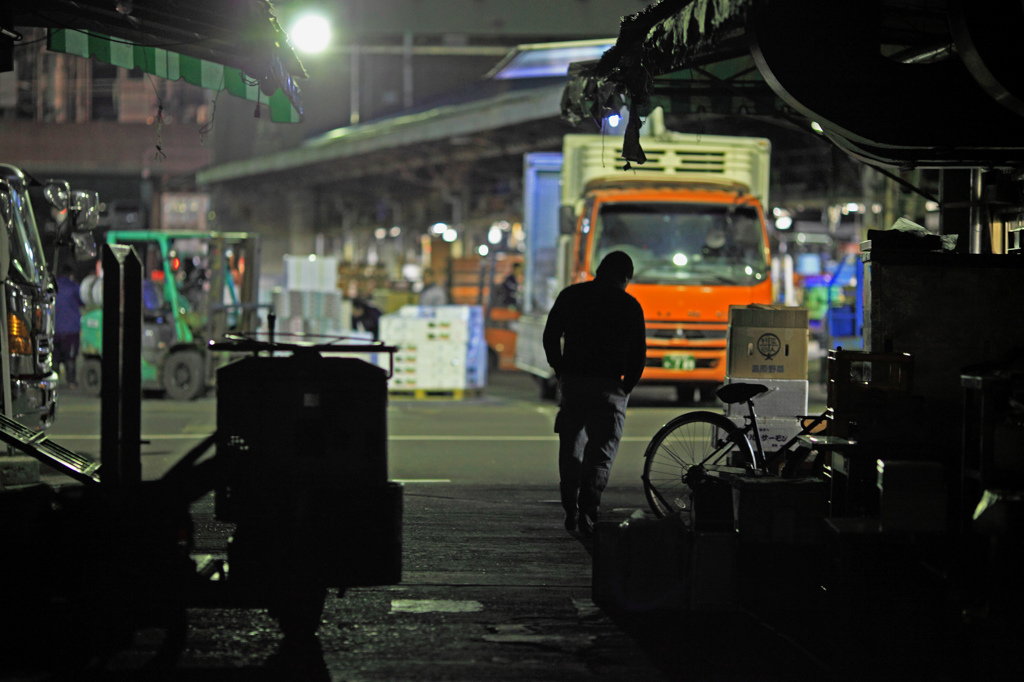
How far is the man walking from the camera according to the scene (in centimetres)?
802

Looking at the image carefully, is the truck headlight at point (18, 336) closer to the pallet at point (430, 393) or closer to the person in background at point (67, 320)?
the person in background at point (67, 320)

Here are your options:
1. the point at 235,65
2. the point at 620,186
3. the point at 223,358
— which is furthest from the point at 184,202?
the point at 235,65

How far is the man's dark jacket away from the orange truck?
7.89 metres

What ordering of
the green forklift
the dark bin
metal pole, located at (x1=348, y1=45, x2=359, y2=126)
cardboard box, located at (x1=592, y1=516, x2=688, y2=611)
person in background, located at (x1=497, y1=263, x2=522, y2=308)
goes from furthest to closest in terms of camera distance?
metal pole, located at (x1=348, y1=45, x2=359, y2=126), person in background, located at (x1=497, y1=263, x2=522, y2=308), the green forklift, the dark bin, cardboard box, located at (x1=592, y1=516, x2=688, y2=611)

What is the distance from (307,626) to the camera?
593 cm

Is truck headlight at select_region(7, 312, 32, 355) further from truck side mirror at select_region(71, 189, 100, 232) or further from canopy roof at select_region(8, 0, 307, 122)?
canopy roof at select_region(8, 0, 307, 122)

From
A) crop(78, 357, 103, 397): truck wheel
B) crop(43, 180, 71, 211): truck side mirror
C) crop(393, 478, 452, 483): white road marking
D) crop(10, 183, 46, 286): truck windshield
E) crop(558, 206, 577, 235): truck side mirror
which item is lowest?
crop(393, 478, 452, 483): white road marking

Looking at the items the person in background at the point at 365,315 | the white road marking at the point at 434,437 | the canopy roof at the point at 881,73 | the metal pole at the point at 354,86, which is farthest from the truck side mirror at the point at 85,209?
the metal pole at the point at 354,86

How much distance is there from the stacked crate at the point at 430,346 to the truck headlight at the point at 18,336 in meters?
9.19

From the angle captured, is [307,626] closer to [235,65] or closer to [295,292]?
[235,65]

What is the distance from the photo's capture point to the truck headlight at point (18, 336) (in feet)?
31.4

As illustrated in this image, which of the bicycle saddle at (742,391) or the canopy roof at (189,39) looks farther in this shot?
the canopy roof at (189,39)

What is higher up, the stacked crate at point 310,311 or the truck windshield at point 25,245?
the truck windshield at point 25,245

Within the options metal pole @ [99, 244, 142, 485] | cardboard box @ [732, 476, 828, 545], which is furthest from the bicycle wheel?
metal pole @ [99, 244, 142, 485]
